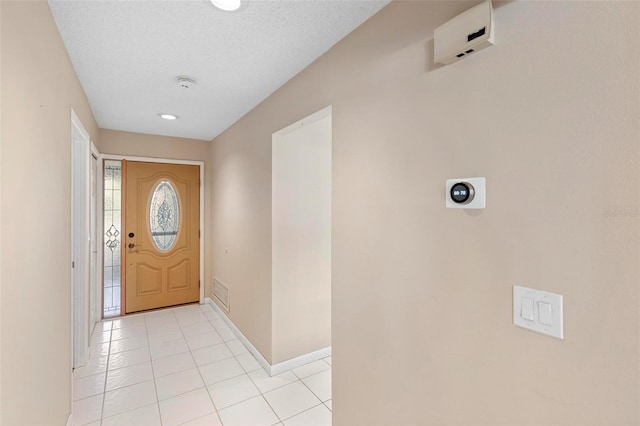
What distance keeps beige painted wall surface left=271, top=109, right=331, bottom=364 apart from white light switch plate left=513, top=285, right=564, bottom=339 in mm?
1930

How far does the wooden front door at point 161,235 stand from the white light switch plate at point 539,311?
14.1 feet

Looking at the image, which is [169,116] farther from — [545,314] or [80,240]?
[545,314]

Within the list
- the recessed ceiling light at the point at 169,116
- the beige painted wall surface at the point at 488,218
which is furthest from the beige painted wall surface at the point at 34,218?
the beige painted wall surface at the point at 488,218

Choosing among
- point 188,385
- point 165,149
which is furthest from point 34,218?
point 165,149

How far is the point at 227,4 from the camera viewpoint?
1.45m

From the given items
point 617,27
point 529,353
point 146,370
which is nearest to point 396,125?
point 617,27

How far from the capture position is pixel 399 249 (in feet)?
4.67

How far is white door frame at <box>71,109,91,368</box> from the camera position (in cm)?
262

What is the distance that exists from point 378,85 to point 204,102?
1966mm

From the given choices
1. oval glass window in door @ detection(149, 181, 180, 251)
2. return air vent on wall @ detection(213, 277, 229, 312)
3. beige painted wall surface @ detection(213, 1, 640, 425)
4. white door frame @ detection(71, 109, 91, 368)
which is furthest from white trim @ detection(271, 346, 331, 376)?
oval glass window in door @ detection(149, 181, 180, 251)

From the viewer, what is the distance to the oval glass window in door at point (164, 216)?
418 centimetres

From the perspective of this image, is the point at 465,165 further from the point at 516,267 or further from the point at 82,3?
the point at 82,3

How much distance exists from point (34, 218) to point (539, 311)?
2.00m

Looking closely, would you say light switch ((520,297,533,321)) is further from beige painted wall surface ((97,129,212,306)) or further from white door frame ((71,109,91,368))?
beige painted wall surface ((97,129,212,306))
